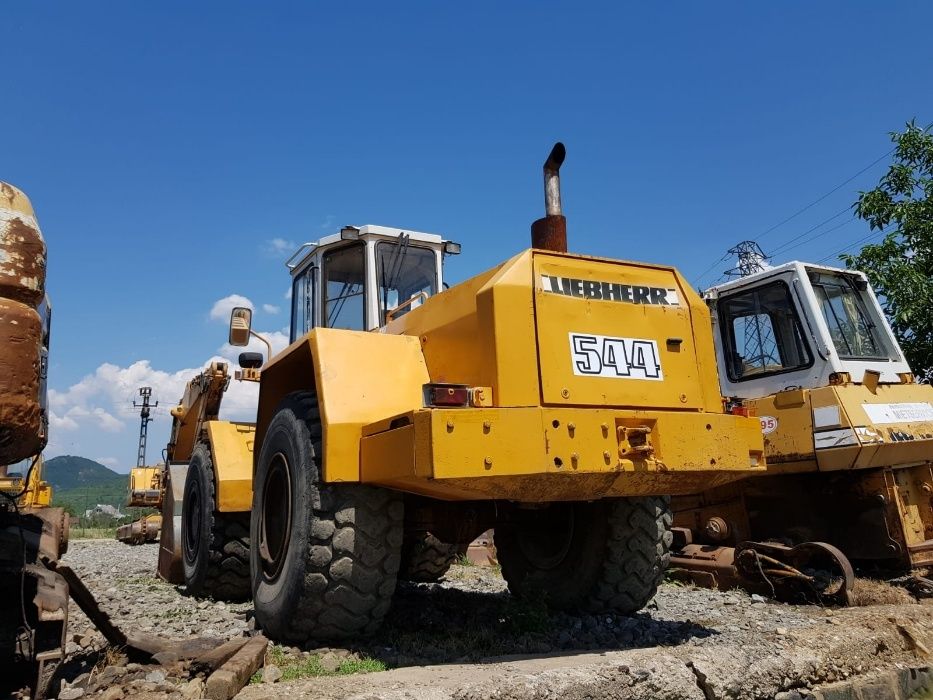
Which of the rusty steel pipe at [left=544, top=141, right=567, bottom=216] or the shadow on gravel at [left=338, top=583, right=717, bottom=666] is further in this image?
the rusty steel pipe at [left=544, top=141, right=567, bottom=216]

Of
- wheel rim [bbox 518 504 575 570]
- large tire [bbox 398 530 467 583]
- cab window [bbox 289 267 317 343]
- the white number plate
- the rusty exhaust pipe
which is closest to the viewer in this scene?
the white number plate

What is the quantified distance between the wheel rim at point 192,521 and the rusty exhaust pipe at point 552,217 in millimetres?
3692

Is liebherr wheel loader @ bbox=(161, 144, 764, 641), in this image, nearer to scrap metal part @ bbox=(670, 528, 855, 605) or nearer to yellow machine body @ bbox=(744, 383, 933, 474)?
scrap metal part @ bbox=(670, 528, 855, 605)

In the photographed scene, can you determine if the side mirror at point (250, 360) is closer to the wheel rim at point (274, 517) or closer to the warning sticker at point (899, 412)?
the wheel rim at point (274, 517)

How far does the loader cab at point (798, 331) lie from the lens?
652cm

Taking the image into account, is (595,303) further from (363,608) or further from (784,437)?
(784,437)

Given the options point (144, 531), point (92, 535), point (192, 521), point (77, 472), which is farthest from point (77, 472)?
point (192, 521)

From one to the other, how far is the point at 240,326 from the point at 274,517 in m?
1.63

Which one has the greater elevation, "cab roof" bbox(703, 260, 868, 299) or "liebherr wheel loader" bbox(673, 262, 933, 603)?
"cab roof" bbox(703, 260, 868, 299)

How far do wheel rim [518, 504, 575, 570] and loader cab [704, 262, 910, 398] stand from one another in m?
2.86

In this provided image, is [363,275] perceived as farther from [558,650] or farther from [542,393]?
[558,650]

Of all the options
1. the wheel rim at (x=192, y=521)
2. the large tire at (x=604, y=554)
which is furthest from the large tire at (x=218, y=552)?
the large tire at (x=604, y=554)

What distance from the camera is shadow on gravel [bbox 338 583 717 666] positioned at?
373 cm

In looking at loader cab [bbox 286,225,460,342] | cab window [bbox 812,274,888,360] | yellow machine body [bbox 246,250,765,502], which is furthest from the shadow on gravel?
cab window [bbox 812,274,888,360]
